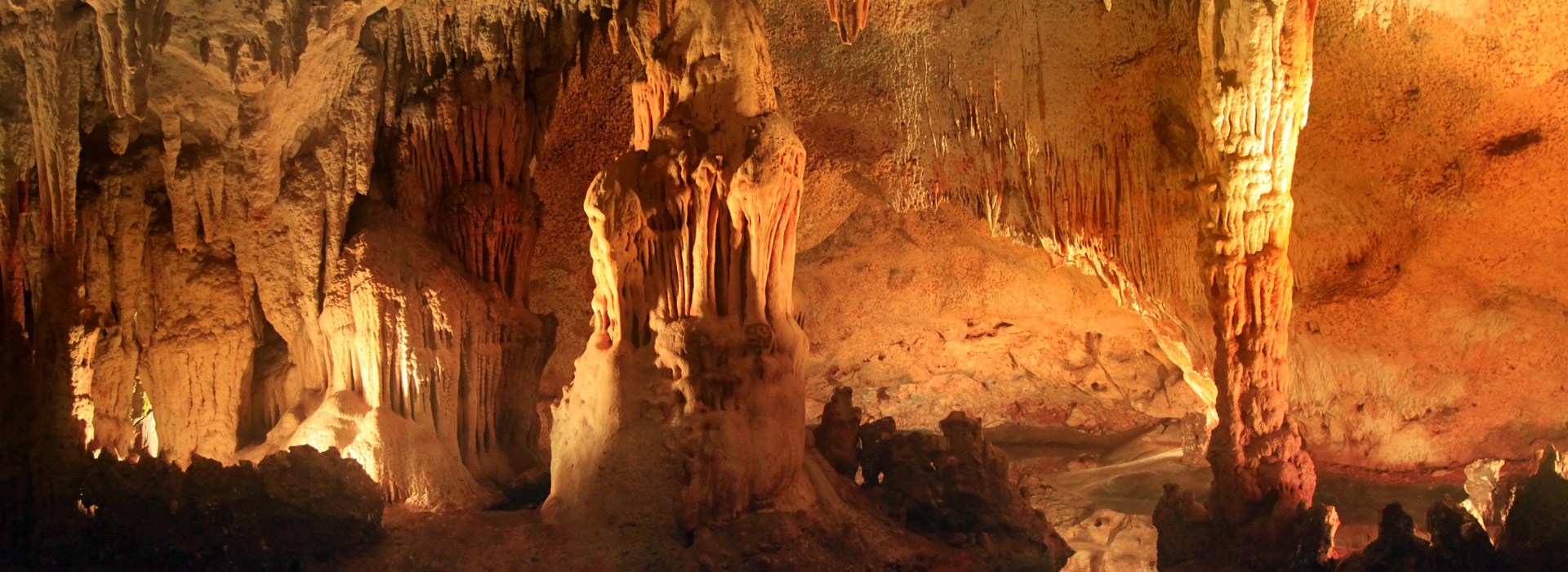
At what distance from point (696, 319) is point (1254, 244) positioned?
3449mm

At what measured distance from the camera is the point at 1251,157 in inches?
331

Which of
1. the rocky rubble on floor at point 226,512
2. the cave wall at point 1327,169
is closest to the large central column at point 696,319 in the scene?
the rocky rubble on floor at point 226,512

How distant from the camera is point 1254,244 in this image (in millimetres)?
8375

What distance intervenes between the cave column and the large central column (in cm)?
262

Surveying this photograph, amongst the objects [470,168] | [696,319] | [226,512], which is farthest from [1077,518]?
[226,512]

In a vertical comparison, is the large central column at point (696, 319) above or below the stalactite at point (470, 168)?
below

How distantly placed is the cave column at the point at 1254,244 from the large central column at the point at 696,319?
8.59 ft

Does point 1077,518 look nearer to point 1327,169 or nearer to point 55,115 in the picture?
point 1327,169

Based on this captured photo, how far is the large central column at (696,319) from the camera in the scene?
7461 millimetres

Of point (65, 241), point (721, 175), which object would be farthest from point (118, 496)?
point (721, 175)

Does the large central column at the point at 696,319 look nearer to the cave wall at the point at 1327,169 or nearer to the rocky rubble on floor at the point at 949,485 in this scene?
the rocky rubble on floor at the point at 949,485

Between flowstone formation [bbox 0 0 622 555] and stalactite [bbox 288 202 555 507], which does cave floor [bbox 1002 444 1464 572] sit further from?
flowstone formation [bbox 0 0 622 555]

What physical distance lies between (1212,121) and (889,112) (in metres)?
2.98

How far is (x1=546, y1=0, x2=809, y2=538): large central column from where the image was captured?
7.46 meters
